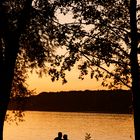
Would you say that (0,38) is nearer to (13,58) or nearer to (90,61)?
(13,58)

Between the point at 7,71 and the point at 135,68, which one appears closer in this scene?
the point at 7,71

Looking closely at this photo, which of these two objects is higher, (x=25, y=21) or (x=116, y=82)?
(x=25, y=21)

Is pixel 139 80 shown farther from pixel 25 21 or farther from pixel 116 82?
pixel 25 21

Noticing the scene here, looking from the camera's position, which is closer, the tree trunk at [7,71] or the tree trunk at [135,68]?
the tree trunk at [7,71]

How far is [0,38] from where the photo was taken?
75.5 ft

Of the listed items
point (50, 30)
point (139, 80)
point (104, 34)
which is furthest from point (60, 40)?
point (139, 80)

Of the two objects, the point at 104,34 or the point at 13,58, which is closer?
the point at 13,58

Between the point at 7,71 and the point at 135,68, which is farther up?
the point at 135,68

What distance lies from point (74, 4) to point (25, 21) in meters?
2.64

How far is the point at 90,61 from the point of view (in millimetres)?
24250

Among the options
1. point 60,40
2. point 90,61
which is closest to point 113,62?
point 90,61

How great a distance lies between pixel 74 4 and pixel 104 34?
7.43 ft

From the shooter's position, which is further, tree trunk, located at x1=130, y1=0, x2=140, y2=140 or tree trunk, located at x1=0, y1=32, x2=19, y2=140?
tree trunk, located at x1=130, y1=0, x2=140, y2=140

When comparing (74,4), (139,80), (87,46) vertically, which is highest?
(74,4)
